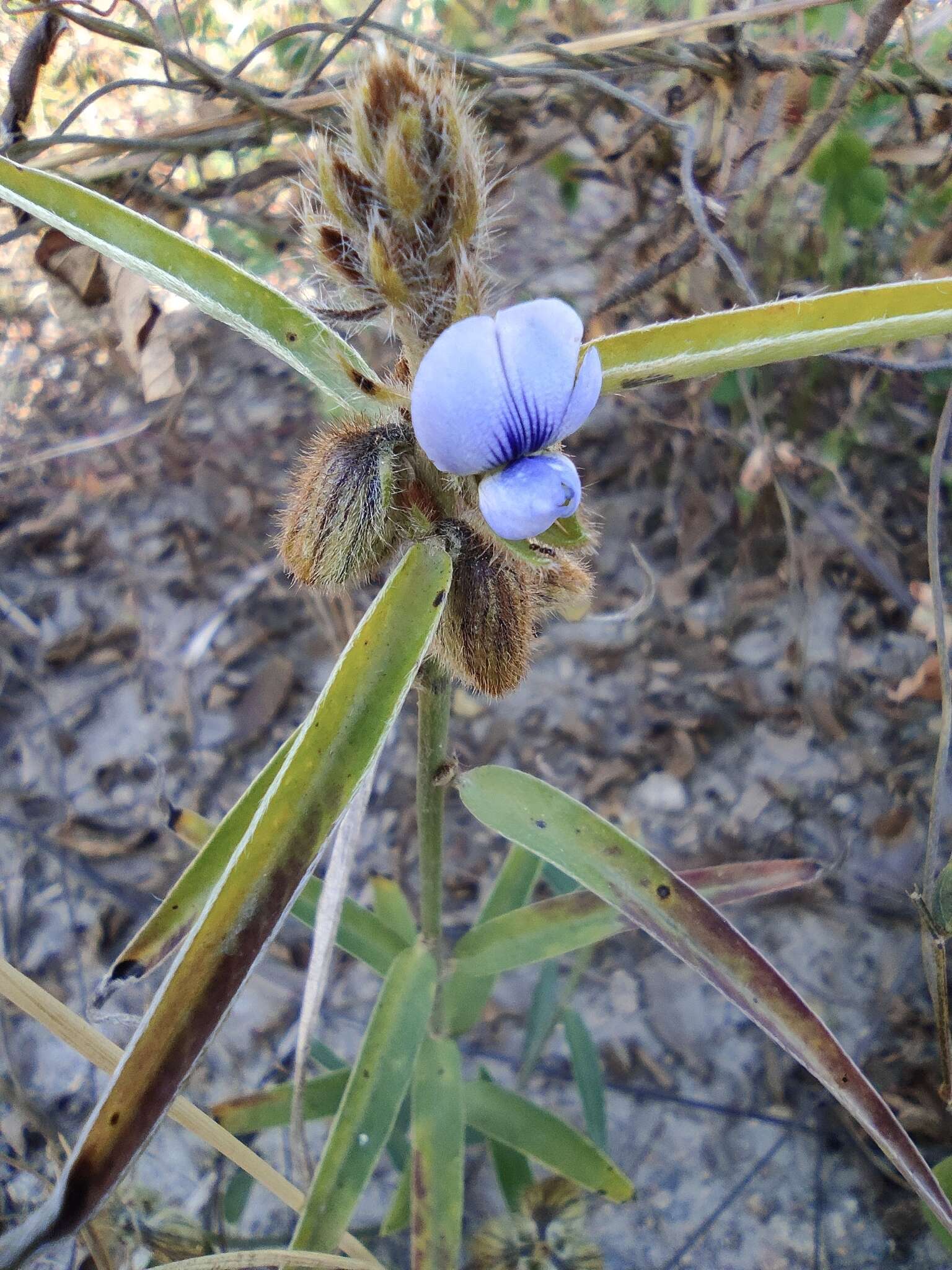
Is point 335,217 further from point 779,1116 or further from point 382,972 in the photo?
point 779,1116

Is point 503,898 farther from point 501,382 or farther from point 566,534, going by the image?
point 501,382

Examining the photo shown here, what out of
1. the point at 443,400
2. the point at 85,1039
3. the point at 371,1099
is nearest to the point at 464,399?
the point at 443,400

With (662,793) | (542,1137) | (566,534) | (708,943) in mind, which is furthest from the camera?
(662,793)

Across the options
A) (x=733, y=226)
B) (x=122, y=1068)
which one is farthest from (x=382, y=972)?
(x=733, y=226)

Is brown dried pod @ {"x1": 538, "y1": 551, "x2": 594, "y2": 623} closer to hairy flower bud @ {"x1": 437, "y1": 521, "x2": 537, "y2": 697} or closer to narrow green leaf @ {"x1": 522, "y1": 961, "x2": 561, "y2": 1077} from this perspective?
hairy flower bud @ {"x1": 437, "y1": 521, "x2": 537, "y2": 697}

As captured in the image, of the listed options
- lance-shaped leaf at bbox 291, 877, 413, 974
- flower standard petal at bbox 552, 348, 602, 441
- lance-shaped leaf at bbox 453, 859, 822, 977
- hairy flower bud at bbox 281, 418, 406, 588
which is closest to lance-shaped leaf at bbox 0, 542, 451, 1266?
hairy flower bud at bbox 281, 418, 406, 588

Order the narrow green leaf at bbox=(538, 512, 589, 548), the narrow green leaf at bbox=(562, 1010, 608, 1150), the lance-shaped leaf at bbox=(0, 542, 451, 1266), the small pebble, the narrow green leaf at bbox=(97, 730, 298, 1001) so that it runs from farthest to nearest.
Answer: the small pebble → the narrow green leaf at bbox=(562, 1010, 608, 1150) → the narrow green leaf at bbox=(97, 730, 298, 1001) → the narrow green leaf at bbox=(538, 512, 589, 548) → the lance-shaped leaf at bbox=(0, 542, 451, 1266)
